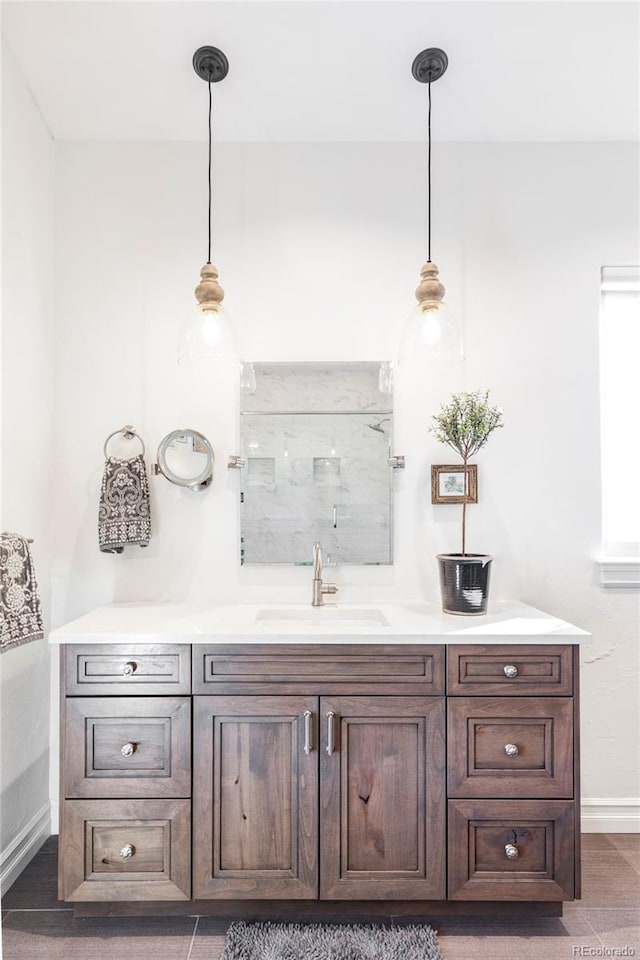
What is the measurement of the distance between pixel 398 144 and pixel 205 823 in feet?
8.25

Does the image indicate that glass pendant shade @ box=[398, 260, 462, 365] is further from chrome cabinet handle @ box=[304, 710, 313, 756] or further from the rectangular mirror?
chrome cabinet handle @ box=[304, 710, 313, 756]

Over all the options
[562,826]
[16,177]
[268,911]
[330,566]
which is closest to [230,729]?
[268,911]

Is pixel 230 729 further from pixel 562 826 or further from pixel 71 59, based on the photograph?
pixel 71 59

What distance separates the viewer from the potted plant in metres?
1.95

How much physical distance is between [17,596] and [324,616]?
0.99 metres

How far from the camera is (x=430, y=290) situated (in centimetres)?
187

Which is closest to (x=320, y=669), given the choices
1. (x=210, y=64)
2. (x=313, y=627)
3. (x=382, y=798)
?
(x=313, y=627)

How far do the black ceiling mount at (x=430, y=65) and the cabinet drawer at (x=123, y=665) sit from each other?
6.73 ft

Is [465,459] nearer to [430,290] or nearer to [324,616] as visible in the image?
[430,290]

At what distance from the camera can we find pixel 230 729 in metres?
1.72

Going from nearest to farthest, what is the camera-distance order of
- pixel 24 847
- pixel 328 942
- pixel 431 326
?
1. pixel 328 942
2. pixel 431 326
3. pixel 24 847

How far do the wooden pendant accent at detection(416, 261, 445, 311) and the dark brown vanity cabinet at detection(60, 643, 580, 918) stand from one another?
108 cm

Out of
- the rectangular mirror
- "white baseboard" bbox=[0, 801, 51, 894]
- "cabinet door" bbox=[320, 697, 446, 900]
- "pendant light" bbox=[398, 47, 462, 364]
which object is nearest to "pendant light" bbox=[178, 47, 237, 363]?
the rectangular mirror

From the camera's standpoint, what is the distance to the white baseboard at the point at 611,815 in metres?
2.23
